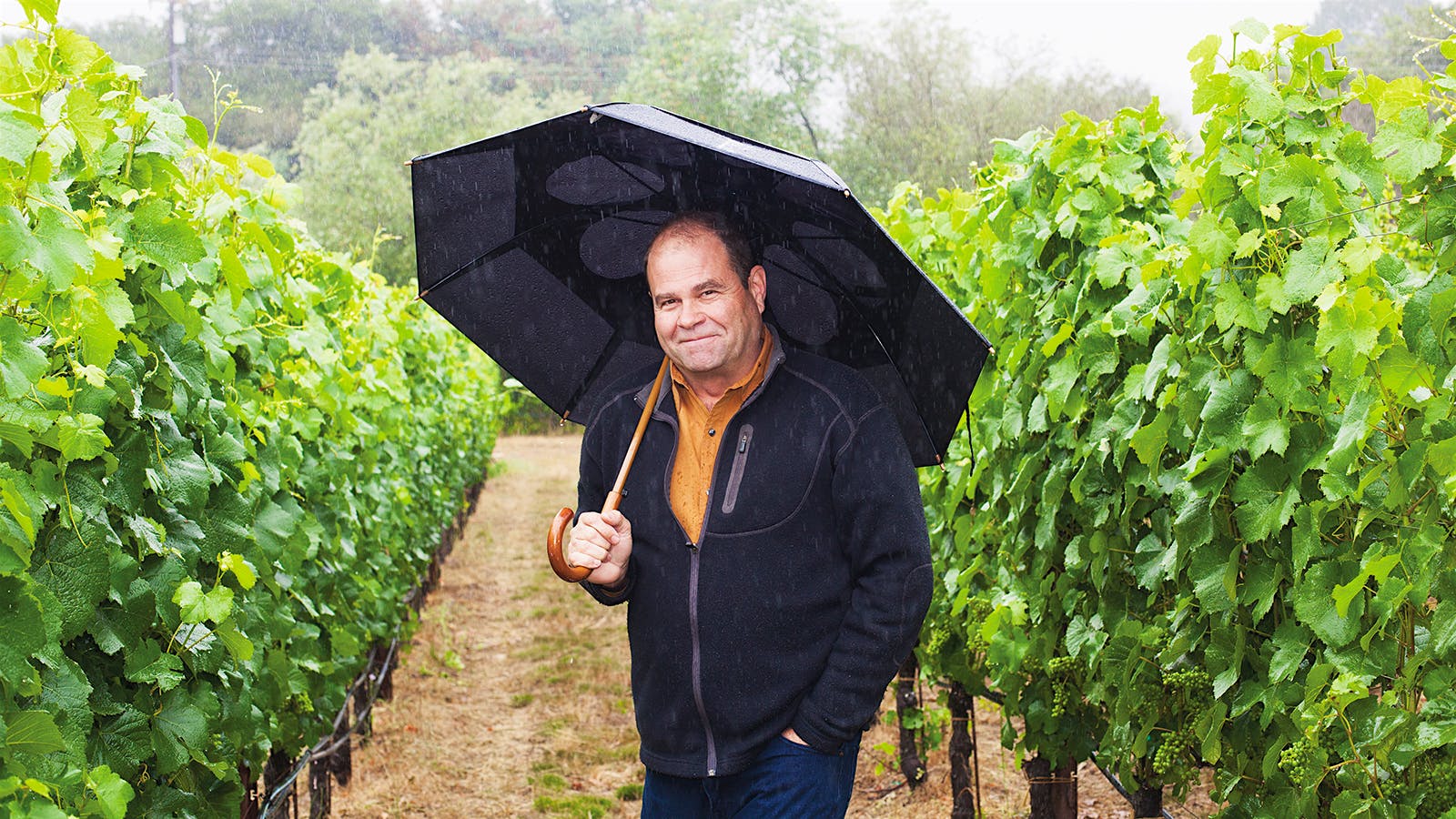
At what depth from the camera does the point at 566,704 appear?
7371mm

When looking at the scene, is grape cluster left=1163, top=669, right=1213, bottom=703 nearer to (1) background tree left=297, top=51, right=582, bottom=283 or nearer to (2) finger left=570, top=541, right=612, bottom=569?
(2) finger left=570, top=541, right=612, bottom=569

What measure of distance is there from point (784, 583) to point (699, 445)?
14.1 inches

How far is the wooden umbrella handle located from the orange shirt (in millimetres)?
68

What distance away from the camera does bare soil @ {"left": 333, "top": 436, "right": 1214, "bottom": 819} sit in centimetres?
578

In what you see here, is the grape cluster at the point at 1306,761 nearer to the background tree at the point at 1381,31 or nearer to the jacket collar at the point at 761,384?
the jacket collar at the point at 761,384

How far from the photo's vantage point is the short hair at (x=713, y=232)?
8.73 feet

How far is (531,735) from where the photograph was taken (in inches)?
271

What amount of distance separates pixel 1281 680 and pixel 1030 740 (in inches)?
56.1

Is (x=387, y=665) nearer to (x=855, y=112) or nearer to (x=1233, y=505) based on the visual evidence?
(x=1233, y=505)

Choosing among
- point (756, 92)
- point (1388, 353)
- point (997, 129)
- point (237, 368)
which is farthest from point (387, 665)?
point (756, 92)

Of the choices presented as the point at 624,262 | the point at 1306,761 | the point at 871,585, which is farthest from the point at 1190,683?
the point at 624,262

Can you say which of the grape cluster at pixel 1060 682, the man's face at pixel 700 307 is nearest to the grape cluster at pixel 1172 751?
the grape cluster at pixel 1060 682

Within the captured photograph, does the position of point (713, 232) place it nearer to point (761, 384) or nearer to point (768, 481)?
point (761, 384)

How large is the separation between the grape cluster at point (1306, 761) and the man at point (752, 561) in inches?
28.4
